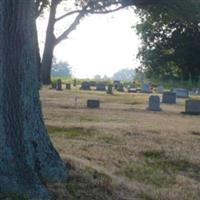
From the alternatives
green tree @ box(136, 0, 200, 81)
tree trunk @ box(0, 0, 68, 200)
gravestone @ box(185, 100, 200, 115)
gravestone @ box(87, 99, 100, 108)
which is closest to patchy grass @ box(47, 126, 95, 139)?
tree trunk @ box(0, 0, 68, 200)

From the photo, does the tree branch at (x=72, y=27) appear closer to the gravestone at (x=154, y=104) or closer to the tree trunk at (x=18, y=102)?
the gravestone at (x=154, y=104)

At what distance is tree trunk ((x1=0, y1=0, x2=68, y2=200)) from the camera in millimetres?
6574

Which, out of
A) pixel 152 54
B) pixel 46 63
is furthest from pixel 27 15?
pixel 152 54

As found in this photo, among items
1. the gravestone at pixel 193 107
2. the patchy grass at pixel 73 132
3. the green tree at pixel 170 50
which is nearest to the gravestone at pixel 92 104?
the gravestone at pixel 193 107

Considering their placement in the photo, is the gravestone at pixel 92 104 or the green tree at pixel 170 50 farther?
the green tree at pixel 170 50

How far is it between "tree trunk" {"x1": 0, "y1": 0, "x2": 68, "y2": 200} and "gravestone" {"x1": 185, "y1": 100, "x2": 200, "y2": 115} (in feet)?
52.6

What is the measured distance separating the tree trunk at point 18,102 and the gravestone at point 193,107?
632 inches

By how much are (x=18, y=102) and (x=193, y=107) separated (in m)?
16.5

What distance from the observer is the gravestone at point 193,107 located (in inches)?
Result: 883

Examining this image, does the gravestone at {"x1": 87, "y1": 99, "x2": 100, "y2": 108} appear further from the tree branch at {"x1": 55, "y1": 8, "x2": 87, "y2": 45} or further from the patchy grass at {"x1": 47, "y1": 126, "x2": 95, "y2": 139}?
the tree branch at {"x1": 55, "y1": 8, "x2": 87, "y2": 45}

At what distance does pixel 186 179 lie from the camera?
9.30m

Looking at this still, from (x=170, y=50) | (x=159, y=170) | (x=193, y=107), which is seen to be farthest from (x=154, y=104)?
(x=170, y=50)

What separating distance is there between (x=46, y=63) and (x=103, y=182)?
3824 cm

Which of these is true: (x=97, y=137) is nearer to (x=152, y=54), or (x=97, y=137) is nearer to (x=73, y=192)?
(x=73, y=192)
